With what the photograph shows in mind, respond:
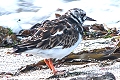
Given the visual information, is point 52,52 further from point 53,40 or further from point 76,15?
point 76,15

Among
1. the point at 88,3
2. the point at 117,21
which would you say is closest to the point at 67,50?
the point at 117,21

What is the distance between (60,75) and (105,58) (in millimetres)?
733

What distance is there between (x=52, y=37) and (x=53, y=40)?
35 mm

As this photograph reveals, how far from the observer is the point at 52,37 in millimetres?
4039

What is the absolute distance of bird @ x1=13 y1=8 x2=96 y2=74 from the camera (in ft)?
13.0

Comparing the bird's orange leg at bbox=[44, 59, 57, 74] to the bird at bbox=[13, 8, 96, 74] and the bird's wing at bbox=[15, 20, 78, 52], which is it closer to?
the bird at bbox=[13, 8, 96, 74]

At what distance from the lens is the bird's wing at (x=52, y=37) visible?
156 inches

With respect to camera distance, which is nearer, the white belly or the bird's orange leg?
the white belly

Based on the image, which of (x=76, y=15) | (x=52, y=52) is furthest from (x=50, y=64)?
(x=76, y=15)

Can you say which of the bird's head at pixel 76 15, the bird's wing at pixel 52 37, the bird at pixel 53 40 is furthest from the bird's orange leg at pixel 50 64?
the bird's head at pixel 76 15

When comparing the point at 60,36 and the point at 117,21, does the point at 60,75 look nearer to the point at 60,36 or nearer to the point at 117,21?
the point at 60,36

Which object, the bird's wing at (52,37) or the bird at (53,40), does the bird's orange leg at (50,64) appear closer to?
the bird at (53,40)

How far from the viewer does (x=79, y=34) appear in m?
4.23

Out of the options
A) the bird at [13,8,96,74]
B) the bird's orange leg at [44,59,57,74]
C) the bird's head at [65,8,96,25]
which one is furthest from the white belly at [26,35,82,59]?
the bird's head at [65,8,96,25]
